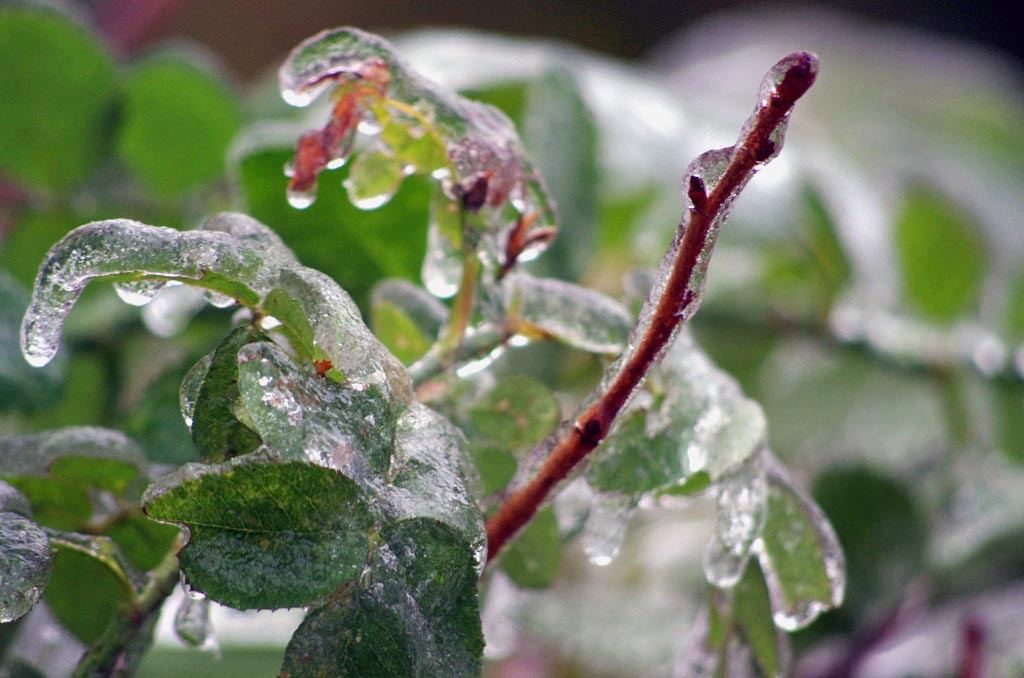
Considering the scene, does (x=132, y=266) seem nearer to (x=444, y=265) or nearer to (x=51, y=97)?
(x=444, y=265)

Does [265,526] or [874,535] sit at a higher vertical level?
[265,526]

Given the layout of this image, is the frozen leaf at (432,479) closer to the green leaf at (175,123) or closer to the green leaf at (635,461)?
the green leaf at (635,461)

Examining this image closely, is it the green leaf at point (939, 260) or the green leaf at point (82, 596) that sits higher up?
the green leaf at point (82, 596)

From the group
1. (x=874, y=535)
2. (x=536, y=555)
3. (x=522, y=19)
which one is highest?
(x=536, y=555)

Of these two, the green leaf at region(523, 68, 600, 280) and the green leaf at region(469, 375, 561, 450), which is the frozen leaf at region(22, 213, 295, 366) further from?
the green leaf at region(523, 68, 600, 280)

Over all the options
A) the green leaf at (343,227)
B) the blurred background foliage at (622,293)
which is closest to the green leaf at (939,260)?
the blurred background foliage at (622,293)

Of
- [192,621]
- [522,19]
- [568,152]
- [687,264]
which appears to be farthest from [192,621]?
[522,19]
